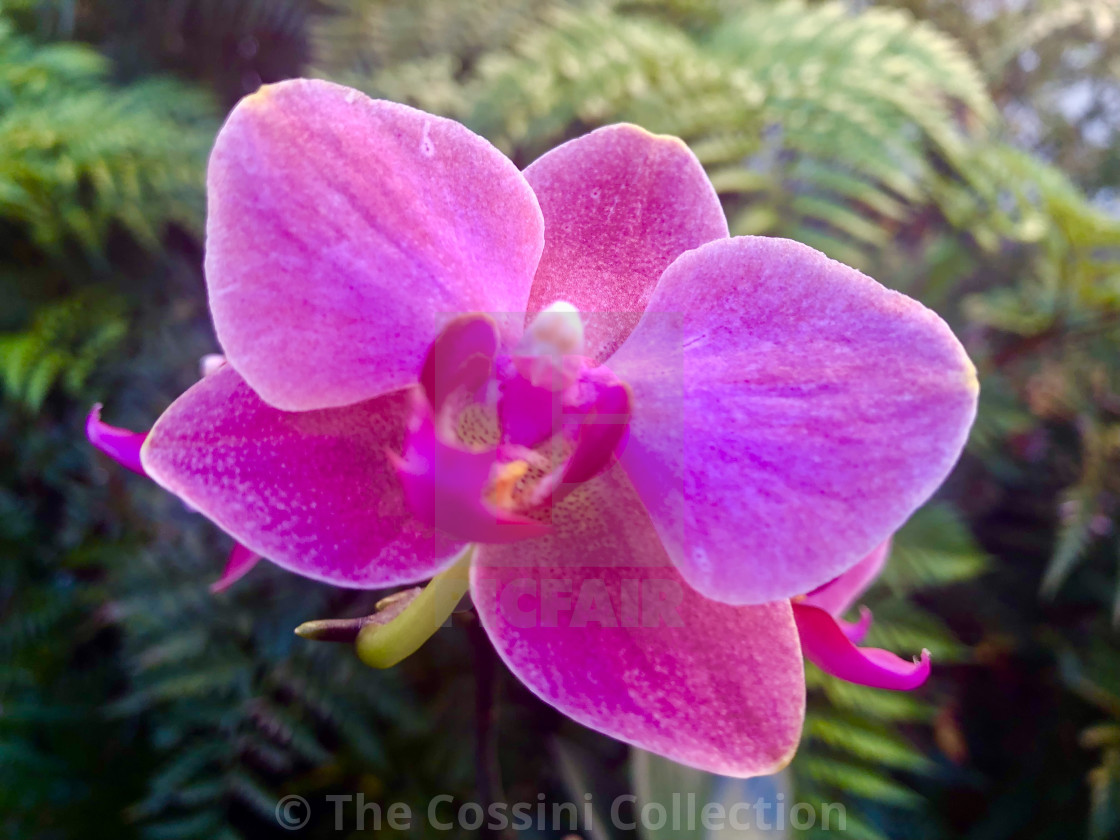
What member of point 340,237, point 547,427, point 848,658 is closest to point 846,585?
point 848,658

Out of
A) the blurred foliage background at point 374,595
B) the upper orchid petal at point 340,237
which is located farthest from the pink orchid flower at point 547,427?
the blurred foliage background at point 374,595

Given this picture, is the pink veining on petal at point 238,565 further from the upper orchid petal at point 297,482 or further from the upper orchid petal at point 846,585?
the upper orchid petal at point 846,585

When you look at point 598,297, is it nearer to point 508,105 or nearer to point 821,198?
point 508,105

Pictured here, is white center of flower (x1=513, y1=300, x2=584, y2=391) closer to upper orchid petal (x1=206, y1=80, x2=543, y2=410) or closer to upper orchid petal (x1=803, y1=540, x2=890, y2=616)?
upper orchid petal (x1=206, y1=80, x2=543, y2=410)

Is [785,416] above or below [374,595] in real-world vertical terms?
above

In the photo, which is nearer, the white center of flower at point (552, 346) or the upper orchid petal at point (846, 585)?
the white center of flower at point (552, 346)

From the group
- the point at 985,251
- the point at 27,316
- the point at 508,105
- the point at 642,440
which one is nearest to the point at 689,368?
the point at 642,440

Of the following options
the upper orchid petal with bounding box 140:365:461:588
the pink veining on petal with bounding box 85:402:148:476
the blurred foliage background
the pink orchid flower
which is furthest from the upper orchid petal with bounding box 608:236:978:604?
the blurred foliage background

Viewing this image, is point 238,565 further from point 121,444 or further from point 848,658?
point 848,658
